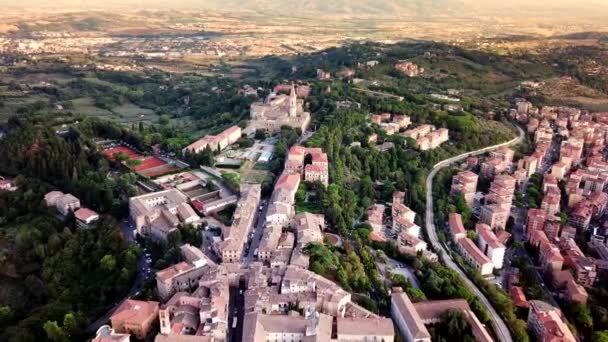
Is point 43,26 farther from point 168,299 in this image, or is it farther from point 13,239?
point 168,299

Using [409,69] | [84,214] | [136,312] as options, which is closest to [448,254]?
[136,312]

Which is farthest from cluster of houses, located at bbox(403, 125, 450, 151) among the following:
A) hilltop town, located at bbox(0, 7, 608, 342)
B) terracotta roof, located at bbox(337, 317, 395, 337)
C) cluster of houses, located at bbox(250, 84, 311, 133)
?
terracotta roof, located at bbox(337, 317, 395, 337)

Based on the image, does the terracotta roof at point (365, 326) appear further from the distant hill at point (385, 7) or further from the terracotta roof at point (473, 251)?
the distant hill at point (385, 7)

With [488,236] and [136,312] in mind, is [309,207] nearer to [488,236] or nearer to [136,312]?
[488,236]

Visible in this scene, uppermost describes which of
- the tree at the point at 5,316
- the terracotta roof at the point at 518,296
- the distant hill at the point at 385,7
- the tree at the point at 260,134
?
the distant hill at the point at 385,7

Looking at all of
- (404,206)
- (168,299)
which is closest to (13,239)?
(168,299)

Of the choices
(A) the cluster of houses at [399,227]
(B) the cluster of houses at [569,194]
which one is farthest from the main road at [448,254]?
(B) the cluster of houses at [569,194]

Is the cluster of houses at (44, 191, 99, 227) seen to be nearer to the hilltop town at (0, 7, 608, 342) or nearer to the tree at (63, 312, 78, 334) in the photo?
the hilltop town at (0, 7, 608, 342)
